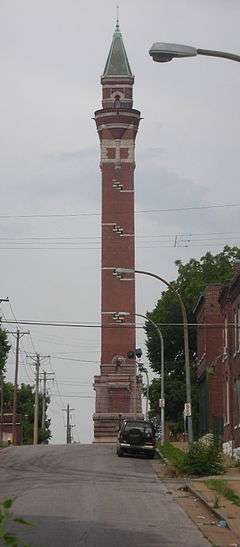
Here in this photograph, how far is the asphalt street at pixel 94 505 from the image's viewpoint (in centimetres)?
1523

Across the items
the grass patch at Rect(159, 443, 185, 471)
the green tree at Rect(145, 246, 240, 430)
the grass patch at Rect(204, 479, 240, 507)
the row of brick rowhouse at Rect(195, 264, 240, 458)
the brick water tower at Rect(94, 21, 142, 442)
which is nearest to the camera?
the grass patch at Rect(204, 479, 240, 507)

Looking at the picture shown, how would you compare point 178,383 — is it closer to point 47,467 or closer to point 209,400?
point 209,400

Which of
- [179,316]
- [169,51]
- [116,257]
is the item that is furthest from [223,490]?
[116,257]

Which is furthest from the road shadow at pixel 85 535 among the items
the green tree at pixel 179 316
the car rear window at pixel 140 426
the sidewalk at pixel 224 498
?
the green tree at pixel 179 316

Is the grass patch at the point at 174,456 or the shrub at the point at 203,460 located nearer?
the shrub at the point at 203,460

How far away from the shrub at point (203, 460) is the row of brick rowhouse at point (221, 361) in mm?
7999

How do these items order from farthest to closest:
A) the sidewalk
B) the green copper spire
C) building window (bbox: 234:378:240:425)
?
the green copper spire → building window (bbox: 234:378:240:425) → the sidewalk

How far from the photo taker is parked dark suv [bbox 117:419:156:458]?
4288 cm

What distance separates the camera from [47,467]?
116ft

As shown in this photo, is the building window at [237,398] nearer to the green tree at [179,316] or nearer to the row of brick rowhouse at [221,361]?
the row of brick rowhouse at [221,361]

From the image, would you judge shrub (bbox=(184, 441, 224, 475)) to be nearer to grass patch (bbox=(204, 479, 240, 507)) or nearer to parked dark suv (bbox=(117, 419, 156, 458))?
grass patch (bbox=(204, 479, 240, 507))

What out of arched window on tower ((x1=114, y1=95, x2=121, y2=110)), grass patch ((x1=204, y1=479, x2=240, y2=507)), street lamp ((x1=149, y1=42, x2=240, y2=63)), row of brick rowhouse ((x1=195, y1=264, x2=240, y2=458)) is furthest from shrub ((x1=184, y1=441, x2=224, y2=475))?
arched window on tower ((x1=114, y1=95, x2=121, y2=110))

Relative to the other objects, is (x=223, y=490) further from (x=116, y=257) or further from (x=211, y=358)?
(x=116, y=257)

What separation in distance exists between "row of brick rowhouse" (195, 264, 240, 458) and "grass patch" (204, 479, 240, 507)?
13508mm
